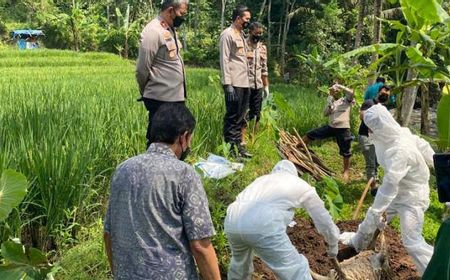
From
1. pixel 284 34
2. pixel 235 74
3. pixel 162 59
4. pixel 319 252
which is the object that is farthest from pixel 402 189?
pixel 284 34

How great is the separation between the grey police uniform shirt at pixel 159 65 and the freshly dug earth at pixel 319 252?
4.85 ft

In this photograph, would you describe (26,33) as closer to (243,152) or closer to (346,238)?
(243,152)

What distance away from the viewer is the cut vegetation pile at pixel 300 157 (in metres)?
6.00

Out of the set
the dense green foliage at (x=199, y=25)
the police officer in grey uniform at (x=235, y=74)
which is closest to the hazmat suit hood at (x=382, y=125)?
the police officer in grey uniform at (x=235, y=74)

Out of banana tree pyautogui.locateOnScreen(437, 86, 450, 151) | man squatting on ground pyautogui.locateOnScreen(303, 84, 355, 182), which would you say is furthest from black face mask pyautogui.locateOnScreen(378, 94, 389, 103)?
banana tree pyautogui.locateOnScreen(437, 86, 450, 151)

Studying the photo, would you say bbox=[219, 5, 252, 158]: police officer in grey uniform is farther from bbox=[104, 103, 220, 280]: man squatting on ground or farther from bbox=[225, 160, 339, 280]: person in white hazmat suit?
bbox=[104, 103, 220, 280]: man squatting on ground

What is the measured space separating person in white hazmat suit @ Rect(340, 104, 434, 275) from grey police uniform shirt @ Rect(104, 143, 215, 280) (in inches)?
78.1

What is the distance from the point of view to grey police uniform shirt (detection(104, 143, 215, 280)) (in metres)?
2.23

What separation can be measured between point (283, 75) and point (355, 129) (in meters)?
11.2

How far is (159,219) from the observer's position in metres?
2.23

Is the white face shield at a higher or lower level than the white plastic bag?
higher

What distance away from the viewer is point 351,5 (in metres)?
20.8

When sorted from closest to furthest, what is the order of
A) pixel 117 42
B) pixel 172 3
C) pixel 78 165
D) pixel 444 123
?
pixel 444 123 → pixel 78 165 → pixel 172 3 → pixel 117 42

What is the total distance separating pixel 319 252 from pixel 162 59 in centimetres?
196
